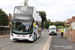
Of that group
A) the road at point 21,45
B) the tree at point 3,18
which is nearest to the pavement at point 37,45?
the road at point 21,45

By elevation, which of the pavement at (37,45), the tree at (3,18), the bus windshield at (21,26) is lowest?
the pavement at (37,45)

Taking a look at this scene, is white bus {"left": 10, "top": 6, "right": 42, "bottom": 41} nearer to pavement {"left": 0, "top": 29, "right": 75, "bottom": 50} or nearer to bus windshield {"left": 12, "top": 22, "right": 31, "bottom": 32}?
bus windshield {"left": 12, "top": 22, "right": 31, "bottom": 32}

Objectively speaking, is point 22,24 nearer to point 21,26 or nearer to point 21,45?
point 21,26

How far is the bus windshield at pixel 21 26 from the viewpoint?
1291cm

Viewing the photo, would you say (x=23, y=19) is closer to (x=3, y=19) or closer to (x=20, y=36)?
(x=20, y=36)

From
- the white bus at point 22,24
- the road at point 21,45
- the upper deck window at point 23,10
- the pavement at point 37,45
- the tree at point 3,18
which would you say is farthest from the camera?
the tree at point 3,18

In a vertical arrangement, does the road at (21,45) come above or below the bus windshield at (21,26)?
below

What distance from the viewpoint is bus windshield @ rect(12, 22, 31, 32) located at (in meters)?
12.9

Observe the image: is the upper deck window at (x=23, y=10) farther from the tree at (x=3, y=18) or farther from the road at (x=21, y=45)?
the tree at (x=3, y=18)

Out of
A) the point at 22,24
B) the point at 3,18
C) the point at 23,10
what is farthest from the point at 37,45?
the point at 3,18

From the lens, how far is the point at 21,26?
13.0 metres

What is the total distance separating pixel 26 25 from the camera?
42.7 ft

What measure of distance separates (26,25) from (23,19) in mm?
805

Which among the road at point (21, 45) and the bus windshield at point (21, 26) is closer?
the road at point (21, 45)
